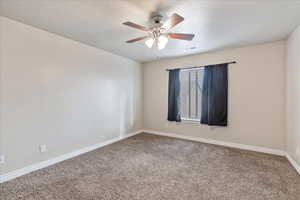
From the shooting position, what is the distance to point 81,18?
2.11 meters

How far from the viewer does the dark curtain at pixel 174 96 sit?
4215 millimetres

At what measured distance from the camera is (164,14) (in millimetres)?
1989

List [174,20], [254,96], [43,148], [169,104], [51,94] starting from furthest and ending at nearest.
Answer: [169,104]
[254,96]
[51,94]
[43,148]
[174,20]

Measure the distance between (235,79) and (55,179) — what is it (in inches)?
157

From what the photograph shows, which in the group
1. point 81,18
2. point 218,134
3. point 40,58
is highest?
point 81,18

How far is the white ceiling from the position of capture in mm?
1761

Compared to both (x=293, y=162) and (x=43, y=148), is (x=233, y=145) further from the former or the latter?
(x=43, y=148)

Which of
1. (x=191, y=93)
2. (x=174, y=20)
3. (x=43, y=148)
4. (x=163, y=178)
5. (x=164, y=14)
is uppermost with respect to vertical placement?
(x=164, y=14)

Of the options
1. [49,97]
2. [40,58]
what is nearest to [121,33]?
[40,58]

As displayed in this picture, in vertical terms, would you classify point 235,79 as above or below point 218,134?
above

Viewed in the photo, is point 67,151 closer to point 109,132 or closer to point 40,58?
point 109,132

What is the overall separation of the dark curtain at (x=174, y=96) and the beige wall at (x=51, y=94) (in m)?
1.54

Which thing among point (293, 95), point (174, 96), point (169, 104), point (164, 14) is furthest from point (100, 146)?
point (293, 95)

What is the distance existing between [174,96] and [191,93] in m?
0.50
